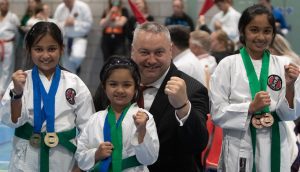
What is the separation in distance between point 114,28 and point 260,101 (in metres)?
8.62

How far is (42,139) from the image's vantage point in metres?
3.68

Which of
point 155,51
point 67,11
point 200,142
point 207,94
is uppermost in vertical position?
point 67,11

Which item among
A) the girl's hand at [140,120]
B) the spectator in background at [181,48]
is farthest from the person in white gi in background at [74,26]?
the girl's hand at [140,120]

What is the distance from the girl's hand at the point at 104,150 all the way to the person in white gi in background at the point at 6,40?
958 cm

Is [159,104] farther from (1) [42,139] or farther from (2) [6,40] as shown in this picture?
(2) [6,40]

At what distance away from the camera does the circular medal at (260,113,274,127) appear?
3754 mm

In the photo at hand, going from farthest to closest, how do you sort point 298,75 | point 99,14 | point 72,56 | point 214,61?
point 99,14
point 72,56
point 214,61
point 298,75

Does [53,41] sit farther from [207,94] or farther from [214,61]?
[214,61]

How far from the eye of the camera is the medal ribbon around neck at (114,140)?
3.35 meters

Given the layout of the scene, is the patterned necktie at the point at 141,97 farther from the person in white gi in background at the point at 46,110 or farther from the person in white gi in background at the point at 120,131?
the person in white gi in background at the point at 46,110

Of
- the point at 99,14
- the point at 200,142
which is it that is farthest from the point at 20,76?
the point at 99,14

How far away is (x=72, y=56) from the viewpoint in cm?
1211

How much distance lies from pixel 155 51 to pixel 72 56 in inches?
337

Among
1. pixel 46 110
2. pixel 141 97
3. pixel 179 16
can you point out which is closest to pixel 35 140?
pixel 46 110
